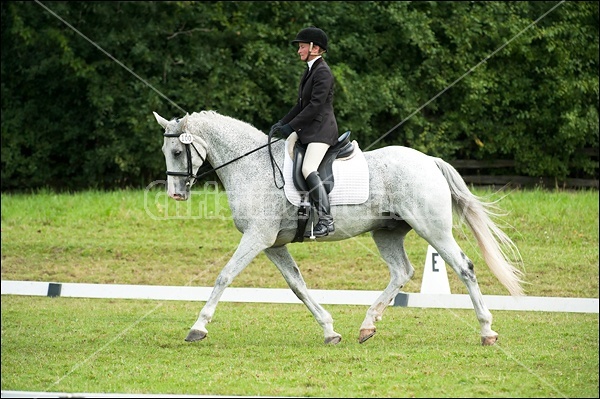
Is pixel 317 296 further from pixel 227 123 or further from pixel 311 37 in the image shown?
pixel 311 37

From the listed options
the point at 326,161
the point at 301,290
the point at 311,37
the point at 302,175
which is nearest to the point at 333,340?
the point at 301,290

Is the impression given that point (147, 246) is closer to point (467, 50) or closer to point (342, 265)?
point (342, 265)

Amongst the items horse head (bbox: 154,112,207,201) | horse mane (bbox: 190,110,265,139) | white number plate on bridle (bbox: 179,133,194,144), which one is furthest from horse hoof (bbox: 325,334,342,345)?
white number plate on bridle (bbox: 179,133,194,144)

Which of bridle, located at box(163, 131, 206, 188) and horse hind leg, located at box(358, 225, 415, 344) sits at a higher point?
bridle, located at box(163, 131, 206, 188)

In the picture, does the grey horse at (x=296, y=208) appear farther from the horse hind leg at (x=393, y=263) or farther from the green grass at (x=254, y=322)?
the green grass at (x=254, y=322)

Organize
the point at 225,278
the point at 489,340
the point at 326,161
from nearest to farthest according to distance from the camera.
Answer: the point at 225,278 < the point at 489,340 < the point at 326,161

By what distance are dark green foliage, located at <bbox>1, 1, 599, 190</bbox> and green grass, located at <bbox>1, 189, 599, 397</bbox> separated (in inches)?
166

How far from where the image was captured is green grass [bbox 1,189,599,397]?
648cm

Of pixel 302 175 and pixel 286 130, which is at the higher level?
pixel 286 130

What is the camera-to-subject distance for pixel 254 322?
9641 millimetres

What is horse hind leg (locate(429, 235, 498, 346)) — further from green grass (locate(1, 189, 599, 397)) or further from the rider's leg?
the rider's leg

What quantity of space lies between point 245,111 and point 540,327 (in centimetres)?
1423

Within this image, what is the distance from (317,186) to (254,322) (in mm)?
2422

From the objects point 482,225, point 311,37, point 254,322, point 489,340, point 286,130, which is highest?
point 311,37
